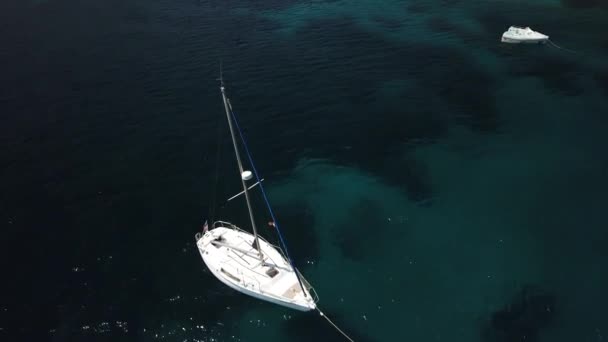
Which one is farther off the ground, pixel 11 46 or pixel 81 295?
pixel 11 46

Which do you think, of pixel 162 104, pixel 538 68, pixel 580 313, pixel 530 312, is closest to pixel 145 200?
pixel 162 104

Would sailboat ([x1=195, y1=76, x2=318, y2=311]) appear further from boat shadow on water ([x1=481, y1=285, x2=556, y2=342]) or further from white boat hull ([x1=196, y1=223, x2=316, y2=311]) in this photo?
boat shadow on water ([x1=481, y1=285, x2=556, y2=342])

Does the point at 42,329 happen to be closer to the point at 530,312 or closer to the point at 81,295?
the point at 81,295

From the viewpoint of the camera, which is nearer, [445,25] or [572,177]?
[572,177]

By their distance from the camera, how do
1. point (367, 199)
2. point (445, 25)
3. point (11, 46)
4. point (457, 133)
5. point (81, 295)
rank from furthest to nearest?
point (445, 25) → point (11, 46) → point (457, 133) → point (367, 199) → point (81, 295)

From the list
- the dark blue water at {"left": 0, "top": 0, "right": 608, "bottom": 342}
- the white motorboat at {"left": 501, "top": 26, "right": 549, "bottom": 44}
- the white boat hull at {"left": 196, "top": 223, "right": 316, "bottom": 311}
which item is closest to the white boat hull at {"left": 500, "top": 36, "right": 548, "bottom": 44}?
the white motorboat at {"left": 501, "top": 26, "right": 549, "bottom": 44}

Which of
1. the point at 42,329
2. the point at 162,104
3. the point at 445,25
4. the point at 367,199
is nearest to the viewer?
the point at 42,329
